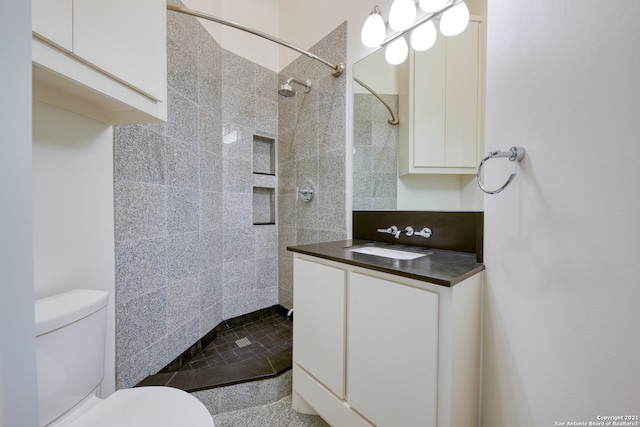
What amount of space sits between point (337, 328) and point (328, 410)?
41 cm

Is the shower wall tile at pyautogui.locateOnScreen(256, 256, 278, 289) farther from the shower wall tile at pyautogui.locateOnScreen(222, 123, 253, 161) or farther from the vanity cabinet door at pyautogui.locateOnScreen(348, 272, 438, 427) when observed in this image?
the vanity cabinet door at pyautogui.locateOnScreen(348, 272, 438, 427)

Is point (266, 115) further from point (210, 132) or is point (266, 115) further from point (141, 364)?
point (141, 364)

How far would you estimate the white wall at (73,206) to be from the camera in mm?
917

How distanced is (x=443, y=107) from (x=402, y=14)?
20.8 inches

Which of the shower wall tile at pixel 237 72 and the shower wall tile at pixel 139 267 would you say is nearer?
the shower wall tile at pixel 139 267

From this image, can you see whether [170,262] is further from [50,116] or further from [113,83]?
[113,83]

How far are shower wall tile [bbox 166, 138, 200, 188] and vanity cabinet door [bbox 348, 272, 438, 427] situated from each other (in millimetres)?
1275

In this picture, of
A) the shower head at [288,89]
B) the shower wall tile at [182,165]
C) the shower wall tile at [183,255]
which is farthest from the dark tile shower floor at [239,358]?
the shower head at [288,89]

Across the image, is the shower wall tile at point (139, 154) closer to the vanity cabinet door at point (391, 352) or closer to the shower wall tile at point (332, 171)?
the shower wall tile at point (332, 171)

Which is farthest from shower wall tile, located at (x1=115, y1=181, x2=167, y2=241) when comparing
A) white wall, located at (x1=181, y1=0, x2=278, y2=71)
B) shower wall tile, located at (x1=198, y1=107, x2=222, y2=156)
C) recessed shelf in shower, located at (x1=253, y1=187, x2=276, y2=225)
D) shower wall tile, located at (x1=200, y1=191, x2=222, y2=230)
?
white wall, located at (x1=181, y1=0, x2=278, y2=71)

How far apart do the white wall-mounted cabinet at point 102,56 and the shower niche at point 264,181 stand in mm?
1237

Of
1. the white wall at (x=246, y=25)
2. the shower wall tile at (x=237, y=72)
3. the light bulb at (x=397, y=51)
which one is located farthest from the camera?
the shower wall tile at (x=237, y=72)

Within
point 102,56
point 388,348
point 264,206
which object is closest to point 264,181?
point 264,206

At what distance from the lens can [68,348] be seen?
799 mm
